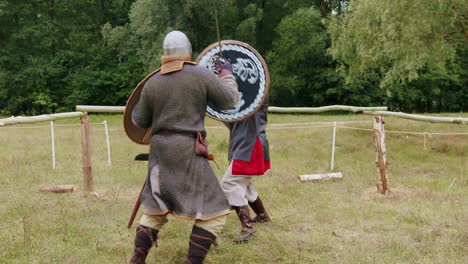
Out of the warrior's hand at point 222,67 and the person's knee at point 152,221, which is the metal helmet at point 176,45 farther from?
the person's knee at point 152,221

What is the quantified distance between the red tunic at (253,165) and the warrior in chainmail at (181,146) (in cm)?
101

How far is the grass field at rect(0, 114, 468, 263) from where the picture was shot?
405 cm

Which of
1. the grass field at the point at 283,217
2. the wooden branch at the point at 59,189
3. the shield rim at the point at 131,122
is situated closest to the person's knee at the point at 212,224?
the grass field at the point at 283,217

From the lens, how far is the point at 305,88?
103ft

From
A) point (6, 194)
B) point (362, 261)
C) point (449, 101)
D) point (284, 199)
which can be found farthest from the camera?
point (449, 101)

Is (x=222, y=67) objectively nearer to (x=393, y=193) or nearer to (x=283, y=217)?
(x=283, y=217)

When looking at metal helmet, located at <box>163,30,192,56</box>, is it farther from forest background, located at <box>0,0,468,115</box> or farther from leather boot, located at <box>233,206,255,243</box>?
forest background, located at <box>0,0,468,115</box>

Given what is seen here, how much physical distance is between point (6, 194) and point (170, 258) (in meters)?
3.44

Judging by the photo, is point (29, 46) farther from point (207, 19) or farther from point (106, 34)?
point (207, 19)

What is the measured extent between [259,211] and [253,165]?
0.67m

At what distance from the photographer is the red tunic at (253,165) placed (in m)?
4.41

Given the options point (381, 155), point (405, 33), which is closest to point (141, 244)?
point (381, 155)

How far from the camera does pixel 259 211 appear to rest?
16.1 ft

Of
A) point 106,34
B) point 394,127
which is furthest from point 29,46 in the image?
point 394,127
